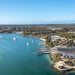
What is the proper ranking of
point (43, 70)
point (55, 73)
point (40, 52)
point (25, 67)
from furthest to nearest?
1. point (40, 52)
2. point (25, 67)
3. point (43, 70)
4. point (55, 73)

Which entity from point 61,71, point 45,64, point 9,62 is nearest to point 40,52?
point 45,64

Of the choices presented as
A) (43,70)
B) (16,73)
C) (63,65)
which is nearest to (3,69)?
(16,73)

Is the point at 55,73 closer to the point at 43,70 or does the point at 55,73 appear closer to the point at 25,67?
the point at 43,70

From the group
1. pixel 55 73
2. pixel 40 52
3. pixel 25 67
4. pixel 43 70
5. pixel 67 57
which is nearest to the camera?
pixel 55 73

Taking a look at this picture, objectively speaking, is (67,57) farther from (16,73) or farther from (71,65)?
(16,73)

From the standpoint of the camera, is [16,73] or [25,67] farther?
[25,67]

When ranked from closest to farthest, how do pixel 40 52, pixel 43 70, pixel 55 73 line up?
pixel 55 73 < pixel 43 70 < pixel 40 52

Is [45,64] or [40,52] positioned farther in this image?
[40,52]

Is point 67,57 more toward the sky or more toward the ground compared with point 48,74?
more toward the sky
